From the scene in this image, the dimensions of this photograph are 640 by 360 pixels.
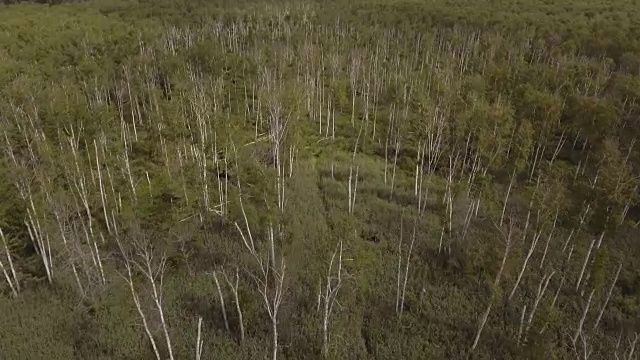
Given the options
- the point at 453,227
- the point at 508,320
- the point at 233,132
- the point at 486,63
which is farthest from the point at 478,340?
the point at 486,63

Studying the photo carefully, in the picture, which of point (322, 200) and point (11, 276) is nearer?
point (11, 276)

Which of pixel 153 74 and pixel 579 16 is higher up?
pixel 579 16

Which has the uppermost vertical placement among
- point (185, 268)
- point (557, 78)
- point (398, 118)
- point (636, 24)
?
point (636, 24)

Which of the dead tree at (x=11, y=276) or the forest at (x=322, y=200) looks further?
the dead tree at (x=11, y=276)

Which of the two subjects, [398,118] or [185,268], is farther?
[398,118]

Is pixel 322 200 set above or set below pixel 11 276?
above

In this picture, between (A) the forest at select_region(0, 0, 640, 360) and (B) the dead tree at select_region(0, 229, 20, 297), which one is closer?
(A) the forest at select_region(0, 0, 640, 360)

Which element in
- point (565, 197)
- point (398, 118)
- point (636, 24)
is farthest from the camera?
point (636, 24)

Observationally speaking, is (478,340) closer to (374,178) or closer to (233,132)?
(374,178)
